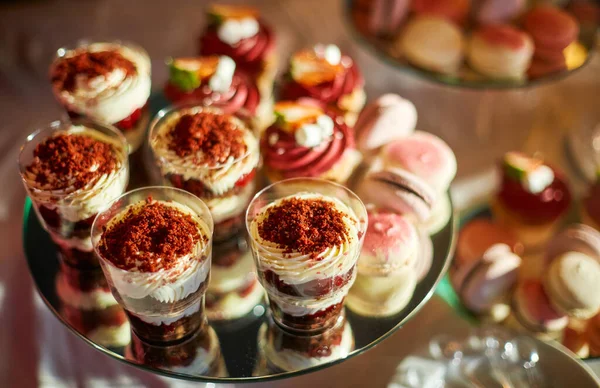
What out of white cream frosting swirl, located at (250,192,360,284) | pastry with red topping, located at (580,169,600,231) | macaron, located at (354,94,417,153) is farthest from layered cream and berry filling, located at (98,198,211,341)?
pastry with red topping, located at (580,169,600,231)

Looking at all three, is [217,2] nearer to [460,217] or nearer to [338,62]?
[338,62]

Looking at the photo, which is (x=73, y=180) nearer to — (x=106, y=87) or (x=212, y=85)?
(x=106, y=87)

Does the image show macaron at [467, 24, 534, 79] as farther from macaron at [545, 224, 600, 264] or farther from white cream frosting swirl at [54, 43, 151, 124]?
white cream frosting swirl at [54, 43, 151, 124]

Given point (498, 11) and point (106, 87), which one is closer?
point (106, 87)

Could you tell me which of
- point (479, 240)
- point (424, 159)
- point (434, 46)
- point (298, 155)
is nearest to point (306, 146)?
point (298, 155)

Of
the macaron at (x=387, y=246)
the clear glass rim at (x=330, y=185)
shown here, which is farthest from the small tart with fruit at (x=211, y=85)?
the macaron at (x=387, y=246)

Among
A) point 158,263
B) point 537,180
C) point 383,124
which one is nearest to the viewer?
point 158,263
